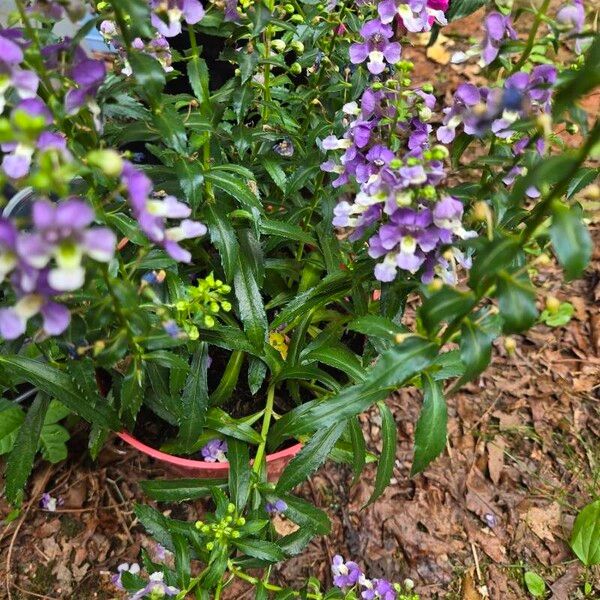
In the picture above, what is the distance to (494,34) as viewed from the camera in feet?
4.88

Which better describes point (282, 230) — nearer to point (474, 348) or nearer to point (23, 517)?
point (474, 348)

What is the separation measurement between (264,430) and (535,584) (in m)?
1.21

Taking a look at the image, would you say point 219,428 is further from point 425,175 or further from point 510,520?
point 510,520

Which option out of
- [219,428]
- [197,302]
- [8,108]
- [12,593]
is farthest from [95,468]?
[8,108]

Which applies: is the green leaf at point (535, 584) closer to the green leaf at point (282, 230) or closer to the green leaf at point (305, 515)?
the green leaf at point (305, 515)

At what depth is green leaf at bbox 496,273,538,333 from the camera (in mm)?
1153

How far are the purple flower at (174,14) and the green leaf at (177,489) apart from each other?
1.33 meters

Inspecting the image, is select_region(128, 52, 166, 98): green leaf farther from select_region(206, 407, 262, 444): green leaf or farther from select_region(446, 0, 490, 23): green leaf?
select_region(206, 407, 262, 444): green leaf

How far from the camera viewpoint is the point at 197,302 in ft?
5.22

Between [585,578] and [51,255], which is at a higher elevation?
[51,255]

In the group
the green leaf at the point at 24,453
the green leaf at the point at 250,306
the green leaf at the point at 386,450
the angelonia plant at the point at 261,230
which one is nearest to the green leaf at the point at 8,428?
the angelonia plant at the point at 261,230

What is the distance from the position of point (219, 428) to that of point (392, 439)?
57 centimetres

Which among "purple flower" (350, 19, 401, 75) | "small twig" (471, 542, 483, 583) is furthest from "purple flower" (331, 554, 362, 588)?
"purple flower" (350, 19, 401, 75)

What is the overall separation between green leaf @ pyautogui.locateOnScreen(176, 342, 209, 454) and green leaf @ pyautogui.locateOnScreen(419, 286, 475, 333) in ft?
3.00
